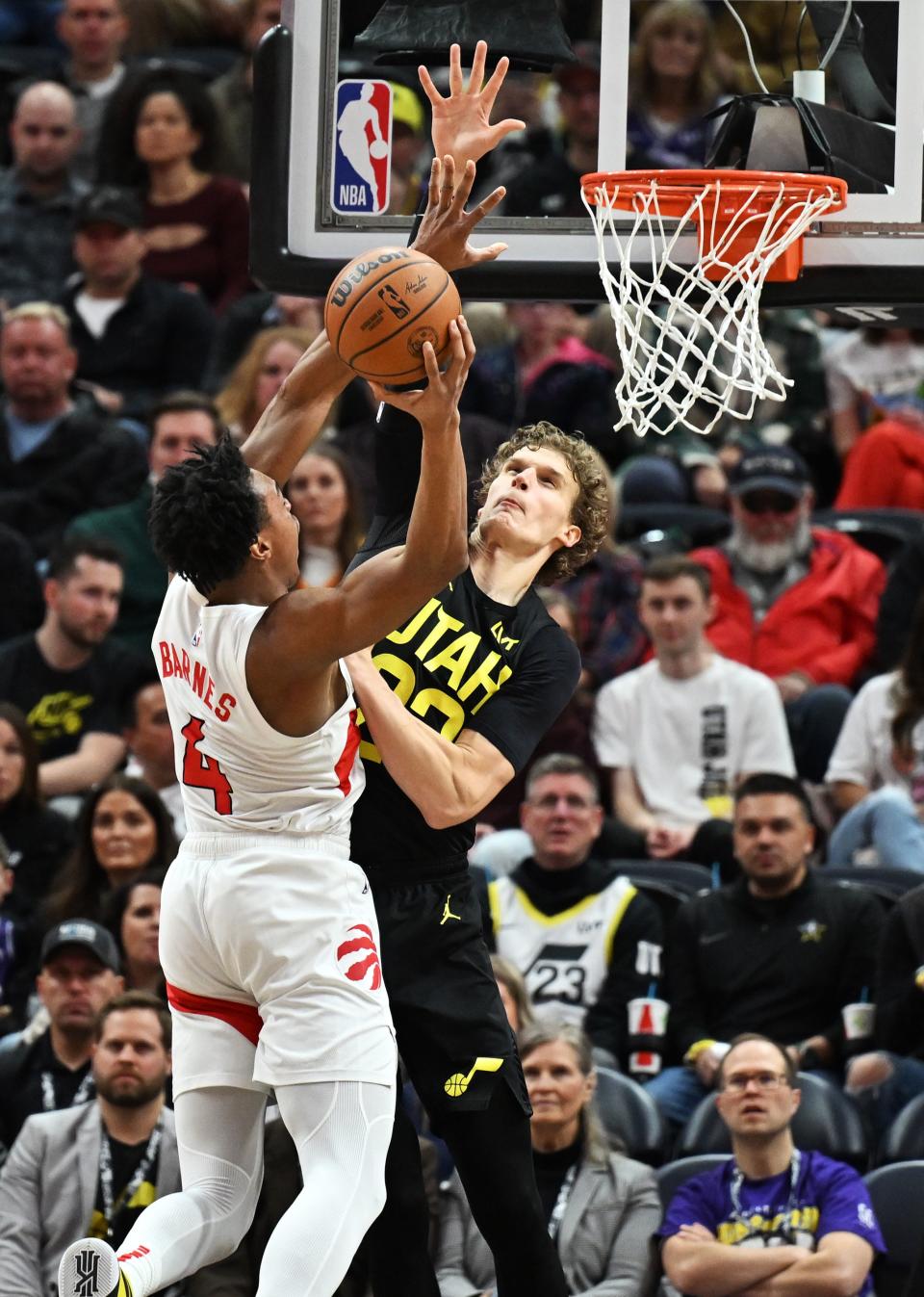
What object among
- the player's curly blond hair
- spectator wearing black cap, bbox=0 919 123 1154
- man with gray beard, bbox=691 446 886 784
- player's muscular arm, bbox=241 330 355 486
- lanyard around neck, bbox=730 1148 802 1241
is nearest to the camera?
player's muscular arm, bbox=241 330 355 486

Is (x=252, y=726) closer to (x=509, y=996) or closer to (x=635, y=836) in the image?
(x=509, y=996)

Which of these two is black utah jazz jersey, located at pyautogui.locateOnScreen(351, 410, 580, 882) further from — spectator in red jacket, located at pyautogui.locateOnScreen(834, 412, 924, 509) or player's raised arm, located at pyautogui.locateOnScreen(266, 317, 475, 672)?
spectator in red jacket, located at pyautogui.locateOnScreen(834, 412, 924, 509)

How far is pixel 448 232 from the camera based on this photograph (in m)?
4.95

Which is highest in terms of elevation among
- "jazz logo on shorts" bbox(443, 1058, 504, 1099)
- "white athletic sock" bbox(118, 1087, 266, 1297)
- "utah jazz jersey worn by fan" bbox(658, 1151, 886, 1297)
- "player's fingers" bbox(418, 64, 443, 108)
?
"player's fingers" bbox(418, 64, 443, 108)

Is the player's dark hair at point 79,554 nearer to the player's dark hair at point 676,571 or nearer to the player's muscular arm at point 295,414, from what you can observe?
the player's dark hair at point 676,571

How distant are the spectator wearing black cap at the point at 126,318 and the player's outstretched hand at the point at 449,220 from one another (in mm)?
6635

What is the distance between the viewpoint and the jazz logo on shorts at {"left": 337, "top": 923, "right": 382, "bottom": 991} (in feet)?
15.3

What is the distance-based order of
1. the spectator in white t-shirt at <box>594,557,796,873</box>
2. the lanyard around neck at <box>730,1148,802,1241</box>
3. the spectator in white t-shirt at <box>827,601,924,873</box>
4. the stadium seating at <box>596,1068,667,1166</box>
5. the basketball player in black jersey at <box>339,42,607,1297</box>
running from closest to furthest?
the basketball player in black jersey at <box>339,42,607,1297</box>, the lanyard around neck at <box>730,1148,802,1241</box>, the stadium seating at <box>596,1068,667,1166</box>, the spectator in white t-shirt at <box>827,601,924,873</box>, the spectator in white t-shirt at <box>594,557,796,873</box>

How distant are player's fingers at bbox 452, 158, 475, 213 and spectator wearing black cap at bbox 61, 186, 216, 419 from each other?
6.69 m

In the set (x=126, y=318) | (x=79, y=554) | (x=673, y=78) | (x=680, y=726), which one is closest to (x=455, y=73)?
(x=680, y=726)

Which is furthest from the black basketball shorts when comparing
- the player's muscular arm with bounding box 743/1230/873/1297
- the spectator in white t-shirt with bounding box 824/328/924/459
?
the spectator in white t-shirt with bounding box 824/328/924/459

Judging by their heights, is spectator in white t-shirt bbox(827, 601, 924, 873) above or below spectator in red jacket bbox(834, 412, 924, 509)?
below

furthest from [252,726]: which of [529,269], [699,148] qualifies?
[699,148]

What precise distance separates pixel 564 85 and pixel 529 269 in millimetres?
7228
